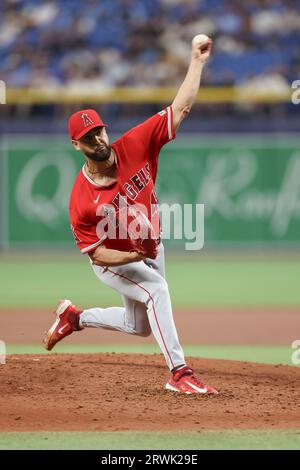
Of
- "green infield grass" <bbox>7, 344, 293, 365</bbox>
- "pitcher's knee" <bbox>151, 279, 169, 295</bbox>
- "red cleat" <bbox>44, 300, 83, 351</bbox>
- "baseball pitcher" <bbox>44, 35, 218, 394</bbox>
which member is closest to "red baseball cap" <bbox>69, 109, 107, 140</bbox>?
"baseball pitcher" <bbox>44, 35, 218, 394</bbox>

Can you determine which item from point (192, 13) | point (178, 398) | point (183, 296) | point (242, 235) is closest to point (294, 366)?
point (178, 398)

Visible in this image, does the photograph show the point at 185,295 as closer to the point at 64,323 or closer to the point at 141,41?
the point at 64,323

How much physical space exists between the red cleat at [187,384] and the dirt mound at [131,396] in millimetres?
56

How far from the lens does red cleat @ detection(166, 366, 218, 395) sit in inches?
218

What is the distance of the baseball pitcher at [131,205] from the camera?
18.2ft

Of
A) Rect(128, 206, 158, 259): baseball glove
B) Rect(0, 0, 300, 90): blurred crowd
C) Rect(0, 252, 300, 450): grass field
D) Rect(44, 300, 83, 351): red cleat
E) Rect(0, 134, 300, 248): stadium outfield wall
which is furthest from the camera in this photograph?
Rect(0, 0, 300, 90): blurred crowd

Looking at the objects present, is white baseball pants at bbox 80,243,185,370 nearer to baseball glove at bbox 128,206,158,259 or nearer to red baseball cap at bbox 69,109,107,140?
baseball glove at bbox 128,206,158,259

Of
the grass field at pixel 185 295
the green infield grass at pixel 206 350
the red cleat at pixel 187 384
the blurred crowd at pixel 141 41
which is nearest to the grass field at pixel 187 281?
the grass field at pixel 185 295

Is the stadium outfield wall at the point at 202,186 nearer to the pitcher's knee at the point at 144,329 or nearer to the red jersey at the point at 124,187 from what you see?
the pitcher's knee at the point at 144,329

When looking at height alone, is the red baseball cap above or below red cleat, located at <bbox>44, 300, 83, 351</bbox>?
above

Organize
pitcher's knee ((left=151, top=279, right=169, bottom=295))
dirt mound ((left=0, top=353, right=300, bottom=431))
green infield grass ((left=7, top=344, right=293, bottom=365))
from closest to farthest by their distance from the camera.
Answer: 1. dirt mound ((left=0, top=353, right=300, bottom=431))
2. pitcher's knee ((left=151, top=279, right=169, bottom=295))
3. green infield grass ((left=7, top=344, right=293, bottom=365))

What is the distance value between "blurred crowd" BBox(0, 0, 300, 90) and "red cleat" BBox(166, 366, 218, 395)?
10.3m

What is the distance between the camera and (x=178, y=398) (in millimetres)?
5484

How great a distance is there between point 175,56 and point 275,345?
9.34m
